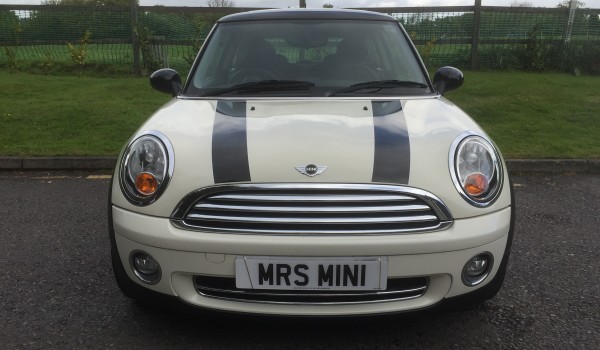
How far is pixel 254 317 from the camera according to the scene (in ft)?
6.40

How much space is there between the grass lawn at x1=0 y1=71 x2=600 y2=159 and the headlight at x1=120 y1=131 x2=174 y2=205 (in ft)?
11.0

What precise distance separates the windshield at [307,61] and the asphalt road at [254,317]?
3.80 feet

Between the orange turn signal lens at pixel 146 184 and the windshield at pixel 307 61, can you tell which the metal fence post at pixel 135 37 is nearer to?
the windshield at pixel 307 61

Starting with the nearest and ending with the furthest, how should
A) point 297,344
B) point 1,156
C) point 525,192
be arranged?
point 297,344, point 525,192, point 1,156

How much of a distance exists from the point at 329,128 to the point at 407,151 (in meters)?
0.34

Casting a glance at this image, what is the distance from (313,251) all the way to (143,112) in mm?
5488

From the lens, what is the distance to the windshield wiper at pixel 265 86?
282cm

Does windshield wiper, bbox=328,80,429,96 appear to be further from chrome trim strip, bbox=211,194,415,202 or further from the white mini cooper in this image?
chrome trim strip, bbox=211,194,415,202

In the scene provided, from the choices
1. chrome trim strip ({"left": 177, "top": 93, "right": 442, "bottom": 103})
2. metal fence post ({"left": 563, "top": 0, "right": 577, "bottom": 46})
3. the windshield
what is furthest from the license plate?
metal fence post ({"left": 563, "top": 0, "right": 577, "bottom": 46})

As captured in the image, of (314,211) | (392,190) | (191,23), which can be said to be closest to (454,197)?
(392,190)

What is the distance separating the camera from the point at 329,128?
2207 mm

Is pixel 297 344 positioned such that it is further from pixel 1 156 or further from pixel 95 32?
pixel 95 32

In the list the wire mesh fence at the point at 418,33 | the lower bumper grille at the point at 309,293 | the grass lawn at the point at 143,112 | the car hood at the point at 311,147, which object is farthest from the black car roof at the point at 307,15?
the wire mesh fence at the point at 418,33

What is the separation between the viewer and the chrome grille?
6.23 ft
